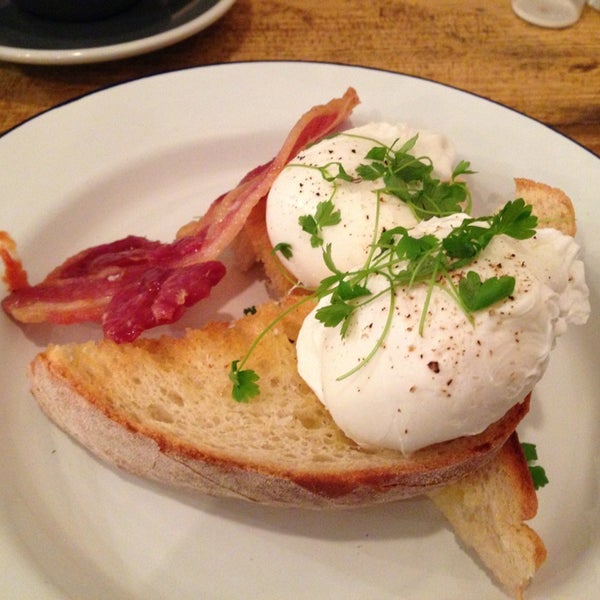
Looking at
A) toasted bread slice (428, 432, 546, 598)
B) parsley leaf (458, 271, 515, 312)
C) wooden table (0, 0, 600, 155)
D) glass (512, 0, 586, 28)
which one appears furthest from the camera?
glass (512, 0, 586, 28)

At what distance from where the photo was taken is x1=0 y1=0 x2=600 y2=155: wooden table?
2834 mm

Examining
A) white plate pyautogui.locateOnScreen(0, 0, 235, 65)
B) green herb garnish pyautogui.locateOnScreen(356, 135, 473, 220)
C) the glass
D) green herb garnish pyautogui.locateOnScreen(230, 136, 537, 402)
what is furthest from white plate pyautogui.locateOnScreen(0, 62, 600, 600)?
the glass

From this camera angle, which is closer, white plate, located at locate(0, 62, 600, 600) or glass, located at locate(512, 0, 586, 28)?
white plate, located at locate(0, 62, 600, 600)

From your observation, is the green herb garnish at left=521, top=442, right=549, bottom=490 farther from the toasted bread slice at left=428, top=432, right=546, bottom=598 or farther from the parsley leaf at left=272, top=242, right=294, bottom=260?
the parsley leaf at left=272, top=242, right=294, bottom=260

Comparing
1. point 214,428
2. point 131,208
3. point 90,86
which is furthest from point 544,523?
point 90,86

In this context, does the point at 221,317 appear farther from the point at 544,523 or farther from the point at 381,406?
the point at 544,523

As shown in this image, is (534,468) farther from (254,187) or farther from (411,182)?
(254,187)

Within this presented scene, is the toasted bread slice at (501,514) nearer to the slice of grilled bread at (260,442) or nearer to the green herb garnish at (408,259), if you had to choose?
the slice of grilled bread at (260,442)

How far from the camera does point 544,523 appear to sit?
1662 mm

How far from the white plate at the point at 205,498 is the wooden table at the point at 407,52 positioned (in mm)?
505

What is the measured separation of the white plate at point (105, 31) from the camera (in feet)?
8.58

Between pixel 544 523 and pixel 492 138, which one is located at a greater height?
pixel 492 138

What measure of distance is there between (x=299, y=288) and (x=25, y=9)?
7.05 ft

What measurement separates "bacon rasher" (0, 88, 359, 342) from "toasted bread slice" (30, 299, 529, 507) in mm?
122
